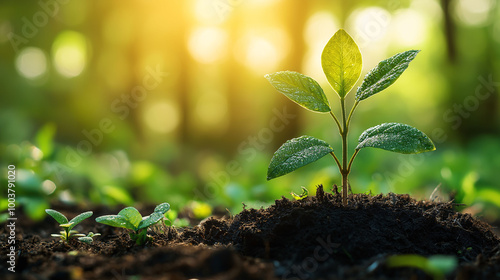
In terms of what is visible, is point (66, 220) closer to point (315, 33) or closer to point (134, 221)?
point (134, 221)

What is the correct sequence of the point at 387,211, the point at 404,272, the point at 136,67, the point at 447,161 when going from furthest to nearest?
the point at 136,67, the point at 447,161, the point at 387,211, the point at 404,272

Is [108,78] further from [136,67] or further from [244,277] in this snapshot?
[244,277]

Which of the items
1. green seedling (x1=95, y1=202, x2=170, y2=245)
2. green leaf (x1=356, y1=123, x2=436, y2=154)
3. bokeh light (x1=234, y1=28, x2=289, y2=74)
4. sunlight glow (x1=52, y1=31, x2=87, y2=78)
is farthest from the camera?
bokeh light (x1=234, y1=28, x2=289, y2=74)

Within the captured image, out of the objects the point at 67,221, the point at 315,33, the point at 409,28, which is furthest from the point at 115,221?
the point at 409,28

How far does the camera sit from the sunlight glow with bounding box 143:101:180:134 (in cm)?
1107

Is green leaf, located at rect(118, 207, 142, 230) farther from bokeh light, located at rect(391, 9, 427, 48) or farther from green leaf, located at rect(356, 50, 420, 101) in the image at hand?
bokeh light, located at rect(391, 9, 427, 48)

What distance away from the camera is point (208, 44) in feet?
34.1

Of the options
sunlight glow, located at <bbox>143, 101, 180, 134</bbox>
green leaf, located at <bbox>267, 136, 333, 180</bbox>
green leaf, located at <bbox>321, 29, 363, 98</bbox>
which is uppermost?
sunlight glow, located at <bbox>143, 101, 180, 134</bbox>

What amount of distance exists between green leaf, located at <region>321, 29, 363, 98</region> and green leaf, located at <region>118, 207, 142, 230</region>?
1096 millimetres

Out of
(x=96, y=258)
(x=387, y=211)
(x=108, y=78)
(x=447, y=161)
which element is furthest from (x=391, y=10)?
(x=96, y=258)

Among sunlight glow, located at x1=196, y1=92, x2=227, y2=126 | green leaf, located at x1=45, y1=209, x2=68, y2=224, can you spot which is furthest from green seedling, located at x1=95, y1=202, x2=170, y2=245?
sunlight glow, located at x1=196, y1=92, x2=227, y2=126

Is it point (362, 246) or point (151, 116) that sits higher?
point (151, 116)

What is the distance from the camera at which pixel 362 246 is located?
154 centimetres

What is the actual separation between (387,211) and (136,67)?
872cm
